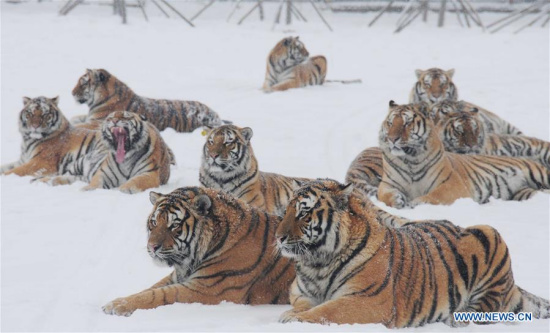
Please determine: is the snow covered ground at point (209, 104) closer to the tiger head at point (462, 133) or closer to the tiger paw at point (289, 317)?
the tiger paw at point (289, 317)

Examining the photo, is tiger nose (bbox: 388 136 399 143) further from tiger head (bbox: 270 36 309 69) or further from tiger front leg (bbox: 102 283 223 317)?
tiger head (bbox: 270 36 309 69)

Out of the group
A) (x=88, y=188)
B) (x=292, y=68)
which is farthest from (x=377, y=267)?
(x=292, y=68)

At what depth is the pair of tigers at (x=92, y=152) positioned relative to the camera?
7719 millimetres

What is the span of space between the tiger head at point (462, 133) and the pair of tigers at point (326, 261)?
12.2ft

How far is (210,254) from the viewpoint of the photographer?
4.40 metres

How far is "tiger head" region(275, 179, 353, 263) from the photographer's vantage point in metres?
3.92

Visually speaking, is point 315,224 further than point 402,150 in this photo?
No

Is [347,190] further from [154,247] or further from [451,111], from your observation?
[451,111]

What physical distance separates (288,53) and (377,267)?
36.0 feet

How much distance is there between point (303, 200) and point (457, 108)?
490cm

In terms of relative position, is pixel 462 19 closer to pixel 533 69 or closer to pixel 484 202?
pixel 533 69

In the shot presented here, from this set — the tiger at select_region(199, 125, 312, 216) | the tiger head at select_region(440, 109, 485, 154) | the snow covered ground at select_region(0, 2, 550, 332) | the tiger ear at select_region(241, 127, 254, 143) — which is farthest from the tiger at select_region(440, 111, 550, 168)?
the tiger ear at select_region(241, 127, 254, 143)

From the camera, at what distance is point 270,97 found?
1292cm

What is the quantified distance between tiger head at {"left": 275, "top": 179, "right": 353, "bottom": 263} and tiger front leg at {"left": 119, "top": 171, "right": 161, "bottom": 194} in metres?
3.77
